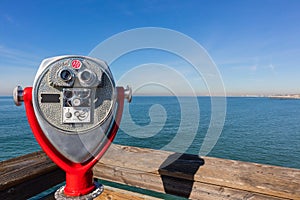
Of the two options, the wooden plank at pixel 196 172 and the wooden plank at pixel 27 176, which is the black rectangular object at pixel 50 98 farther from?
the wooden plank at pixel 196 172

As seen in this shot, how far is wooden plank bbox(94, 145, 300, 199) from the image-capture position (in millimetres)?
1109

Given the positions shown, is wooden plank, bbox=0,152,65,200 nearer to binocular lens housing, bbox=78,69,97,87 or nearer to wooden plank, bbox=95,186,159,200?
wooden plank, bbox=95,186,159,200

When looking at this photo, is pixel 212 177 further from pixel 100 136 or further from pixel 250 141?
pixel 250 141

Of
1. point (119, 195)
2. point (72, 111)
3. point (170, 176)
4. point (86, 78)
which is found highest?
point (86, 78)

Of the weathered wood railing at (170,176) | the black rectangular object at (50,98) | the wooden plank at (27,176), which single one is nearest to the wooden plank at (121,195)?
the weathered wood railing at (170,176)

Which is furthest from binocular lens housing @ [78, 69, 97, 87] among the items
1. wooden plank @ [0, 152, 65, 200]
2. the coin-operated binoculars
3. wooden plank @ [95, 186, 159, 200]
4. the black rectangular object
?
wooden plank @ [95, 186, 159, 200]

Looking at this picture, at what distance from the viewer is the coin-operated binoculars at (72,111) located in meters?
0.90

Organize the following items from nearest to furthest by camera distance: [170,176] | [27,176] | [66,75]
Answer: [66,75] → [27,176] → [170,176]

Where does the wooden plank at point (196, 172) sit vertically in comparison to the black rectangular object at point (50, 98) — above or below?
below

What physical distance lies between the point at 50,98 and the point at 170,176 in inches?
33.5

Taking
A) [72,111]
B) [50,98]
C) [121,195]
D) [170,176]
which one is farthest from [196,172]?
[50,98]

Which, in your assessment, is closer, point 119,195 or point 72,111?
point 72,111

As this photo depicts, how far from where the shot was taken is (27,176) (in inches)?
45.8

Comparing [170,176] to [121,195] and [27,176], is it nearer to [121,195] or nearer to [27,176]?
[121,195]
